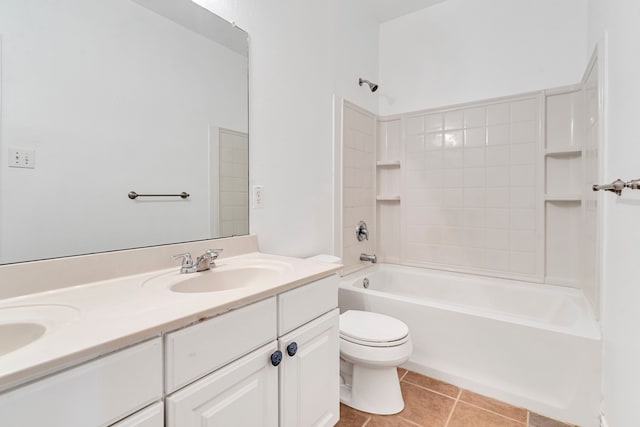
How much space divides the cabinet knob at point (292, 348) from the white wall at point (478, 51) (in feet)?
7.50

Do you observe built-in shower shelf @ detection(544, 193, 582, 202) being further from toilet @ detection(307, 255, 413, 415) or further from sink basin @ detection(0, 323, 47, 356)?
sink basin @ detection(0, 323, 47, 356)

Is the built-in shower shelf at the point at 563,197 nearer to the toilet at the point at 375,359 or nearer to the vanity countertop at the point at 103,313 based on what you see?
the toilet at the point at 375,359

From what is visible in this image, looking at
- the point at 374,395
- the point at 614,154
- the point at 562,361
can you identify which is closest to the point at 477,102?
the point at 614,154

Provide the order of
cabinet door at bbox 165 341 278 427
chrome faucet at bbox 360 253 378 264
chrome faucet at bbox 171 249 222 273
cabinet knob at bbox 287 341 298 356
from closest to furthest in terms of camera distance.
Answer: cabinet door at bbox 165 341 278 427 < cabinet knob at bbox 287 341 298 356 < chrome faucet at bbox 171 249 222 273 < chrome faucet at bbox 360 253 378 264

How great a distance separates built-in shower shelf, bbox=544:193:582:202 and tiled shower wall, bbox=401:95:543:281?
0.06 meters

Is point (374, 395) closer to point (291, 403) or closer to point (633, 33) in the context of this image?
point (291, 403)

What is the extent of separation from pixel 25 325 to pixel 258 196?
1.06 metres

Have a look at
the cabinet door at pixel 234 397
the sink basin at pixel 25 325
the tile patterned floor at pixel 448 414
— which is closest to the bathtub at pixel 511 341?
the tile patterned floor at pixel 448 414

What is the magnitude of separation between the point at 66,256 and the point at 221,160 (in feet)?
2.37

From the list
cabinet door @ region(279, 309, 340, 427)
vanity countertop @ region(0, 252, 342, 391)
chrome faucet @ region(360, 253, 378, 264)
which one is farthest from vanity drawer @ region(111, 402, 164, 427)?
chrome faucet @ region(360, 253, 378, 264)

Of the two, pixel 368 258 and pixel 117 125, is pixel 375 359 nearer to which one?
pixel 368 258

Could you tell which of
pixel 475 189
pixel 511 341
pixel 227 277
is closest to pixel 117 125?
pixel 227 277

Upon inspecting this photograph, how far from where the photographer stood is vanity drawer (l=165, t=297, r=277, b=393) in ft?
2.38

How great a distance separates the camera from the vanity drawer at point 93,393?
0.51 metres
